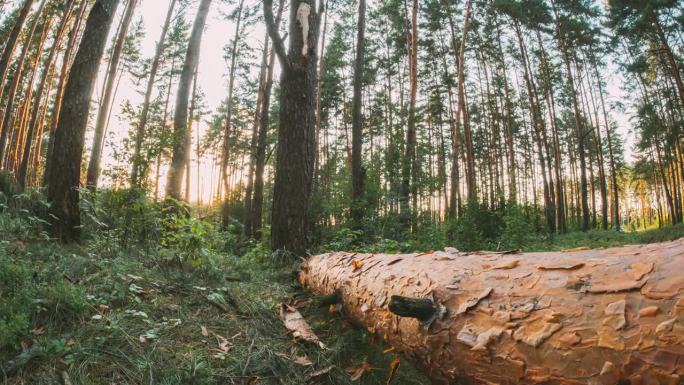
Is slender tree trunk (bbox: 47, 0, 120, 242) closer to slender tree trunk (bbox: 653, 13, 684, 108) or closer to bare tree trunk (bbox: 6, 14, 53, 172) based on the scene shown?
bare tree trunk (bbox: 6, 14, 53, 172)

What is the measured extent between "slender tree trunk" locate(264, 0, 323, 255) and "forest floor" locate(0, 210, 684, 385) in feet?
6.12

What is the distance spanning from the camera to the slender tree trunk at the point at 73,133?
422cm

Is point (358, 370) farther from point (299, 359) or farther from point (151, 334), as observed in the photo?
point (151, 334)

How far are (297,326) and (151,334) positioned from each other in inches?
37.7

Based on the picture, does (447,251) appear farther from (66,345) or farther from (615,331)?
(66,345)

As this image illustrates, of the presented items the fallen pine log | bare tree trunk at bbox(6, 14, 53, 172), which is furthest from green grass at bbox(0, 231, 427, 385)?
bare tree trunk at bbox(6, 14, 53, 172)

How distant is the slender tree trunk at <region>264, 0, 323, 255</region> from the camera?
5.02 m

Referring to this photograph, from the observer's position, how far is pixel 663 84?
23047mm

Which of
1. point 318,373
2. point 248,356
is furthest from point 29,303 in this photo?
point 318,373

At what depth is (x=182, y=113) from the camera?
7.48 meters

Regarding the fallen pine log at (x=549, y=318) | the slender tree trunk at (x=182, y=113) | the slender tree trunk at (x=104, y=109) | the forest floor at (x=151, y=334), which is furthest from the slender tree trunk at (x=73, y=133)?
the slender tree trunk at (x=104, y=109)

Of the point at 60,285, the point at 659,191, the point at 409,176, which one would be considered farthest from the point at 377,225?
the point at 659,191

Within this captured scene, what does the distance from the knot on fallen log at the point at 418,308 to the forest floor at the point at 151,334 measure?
0.61m

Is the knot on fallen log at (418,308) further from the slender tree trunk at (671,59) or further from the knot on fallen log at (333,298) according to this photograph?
the slender tree trunk at (671,59)
